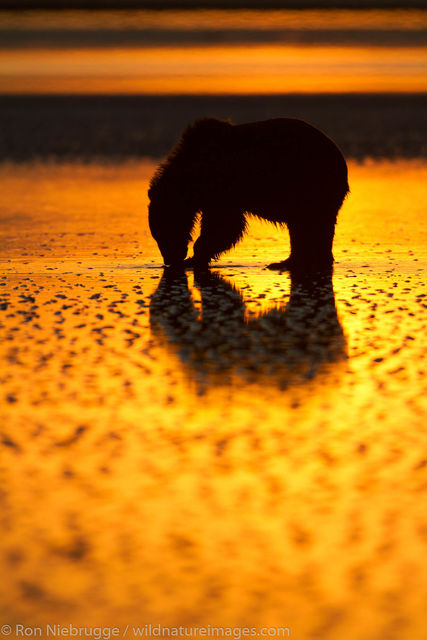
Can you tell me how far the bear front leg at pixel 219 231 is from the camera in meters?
9.95

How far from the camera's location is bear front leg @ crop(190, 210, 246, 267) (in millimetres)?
9945

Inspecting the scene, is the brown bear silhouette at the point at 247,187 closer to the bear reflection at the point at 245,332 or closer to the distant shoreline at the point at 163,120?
the bear reflection at the point at 245,332

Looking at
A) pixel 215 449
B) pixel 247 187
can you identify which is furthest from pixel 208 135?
pixel 215 449

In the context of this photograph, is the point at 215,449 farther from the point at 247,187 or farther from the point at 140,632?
the point at 247,187

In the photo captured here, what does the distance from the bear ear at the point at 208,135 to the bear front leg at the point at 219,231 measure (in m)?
0.54

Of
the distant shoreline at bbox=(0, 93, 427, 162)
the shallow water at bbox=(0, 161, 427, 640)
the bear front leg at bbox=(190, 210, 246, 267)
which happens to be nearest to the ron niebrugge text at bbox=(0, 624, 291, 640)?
the shallow water at bbox=(0, 161, 427, 640)

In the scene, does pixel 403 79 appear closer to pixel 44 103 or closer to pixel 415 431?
pixel 44 103

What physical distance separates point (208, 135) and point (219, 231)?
2.67ft

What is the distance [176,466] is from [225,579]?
1.17 metres

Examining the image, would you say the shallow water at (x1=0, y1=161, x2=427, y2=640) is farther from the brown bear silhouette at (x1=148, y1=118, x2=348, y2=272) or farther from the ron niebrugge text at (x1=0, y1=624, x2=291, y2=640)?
the brown bear silhouette at (x1=148, y1=118, x2=348, y2=272)

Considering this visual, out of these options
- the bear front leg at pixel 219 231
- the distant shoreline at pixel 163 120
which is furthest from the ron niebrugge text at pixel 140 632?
the distant shoreline at pixel 163 120

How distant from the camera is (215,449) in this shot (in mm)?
5195

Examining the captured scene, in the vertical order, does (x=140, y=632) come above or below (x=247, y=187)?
below

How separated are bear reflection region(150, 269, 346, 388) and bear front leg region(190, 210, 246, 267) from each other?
1.21 feet
